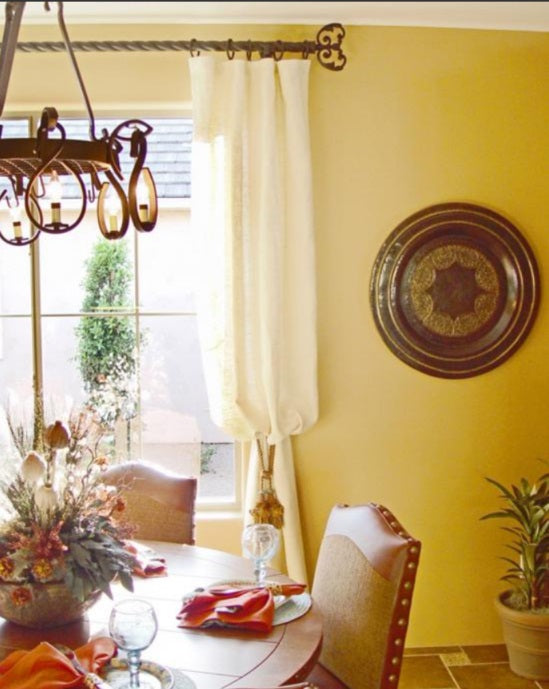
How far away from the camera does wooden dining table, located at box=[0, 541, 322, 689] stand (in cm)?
184

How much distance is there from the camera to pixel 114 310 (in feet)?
11.7

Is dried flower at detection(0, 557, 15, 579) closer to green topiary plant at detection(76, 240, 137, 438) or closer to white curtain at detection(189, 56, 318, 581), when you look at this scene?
white curtain at detection(189, 56, 318, 581)

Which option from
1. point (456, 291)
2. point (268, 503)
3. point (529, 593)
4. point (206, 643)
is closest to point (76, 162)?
point (206, 643)

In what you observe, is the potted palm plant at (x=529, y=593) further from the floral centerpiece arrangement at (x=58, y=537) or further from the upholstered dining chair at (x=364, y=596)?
the floral centerpiece arrangement at (x=58, y=537)

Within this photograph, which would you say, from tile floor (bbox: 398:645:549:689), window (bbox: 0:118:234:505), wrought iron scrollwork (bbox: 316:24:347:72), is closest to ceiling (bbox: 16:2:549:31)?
wrought iron scrollwork (bbox: 316:24:347:72)

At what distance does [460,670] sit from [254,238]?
6.31 feet

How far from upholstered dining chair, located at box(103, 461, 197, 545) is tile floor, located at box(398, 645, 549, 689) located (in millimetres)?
1113

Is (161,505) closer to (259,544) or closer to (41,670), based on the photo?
(259,544)

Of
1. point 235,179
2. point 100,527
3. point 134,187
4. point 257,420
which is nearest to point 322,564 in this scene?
point 100,527

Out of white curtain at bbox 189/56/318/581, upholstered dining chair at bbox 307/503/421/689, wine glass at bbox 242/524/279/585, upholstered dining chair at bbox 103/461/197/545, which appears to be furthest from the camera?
white curtain at bbox 189/56/318/581

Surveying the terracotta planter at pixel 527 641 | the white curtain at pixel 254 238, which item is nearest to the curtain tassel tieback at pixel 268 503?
the white curtain at pixel 254 238

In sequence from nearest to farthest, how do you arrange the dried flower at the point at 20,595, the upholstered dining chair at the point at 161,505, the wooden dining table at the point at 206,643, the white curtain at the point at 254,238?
the wooden dining table at the point at 206,643 < the dried flower at the point at 20,595 < the upholstered dining chair at the point at 161,505 < the white curtain at the point at 254,238

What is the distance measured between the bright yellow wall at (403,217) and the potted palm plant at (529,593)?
248mm

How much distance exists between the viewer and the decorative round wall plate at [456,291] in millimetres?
3512
